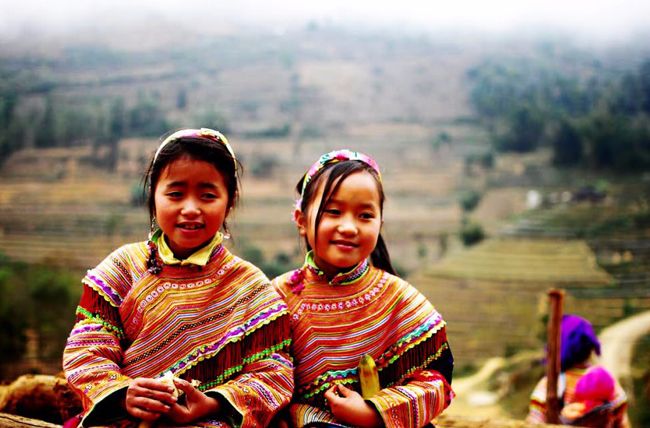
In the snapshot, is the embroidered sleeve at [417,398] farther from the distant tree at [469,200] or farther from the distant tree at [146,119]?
the distant tree at [469,200]

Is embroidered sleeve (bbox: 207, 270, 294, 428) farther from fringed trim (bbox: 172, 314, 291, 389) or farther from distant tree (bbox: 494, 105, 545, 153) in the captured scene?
distant tree (bbox: 494, 105, 545, 153)

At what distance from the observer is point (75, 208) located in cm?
1312

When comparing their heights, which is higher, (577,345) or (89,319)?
(89,319)

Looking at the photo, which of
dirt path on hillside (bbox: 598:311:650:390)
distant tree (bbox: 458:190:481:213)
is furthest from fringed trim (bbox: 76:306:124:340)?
distant tree (bbox: 458:190:481:213)

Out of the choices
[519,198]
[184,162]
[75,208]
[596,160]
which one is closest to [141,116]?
[75,208]

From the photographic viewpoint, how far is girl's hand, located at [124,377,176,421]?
1520mm

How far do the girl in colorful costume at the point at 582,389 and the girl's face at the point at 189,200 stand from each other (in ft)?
8.08

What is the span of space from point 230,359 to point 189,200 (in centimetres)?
47

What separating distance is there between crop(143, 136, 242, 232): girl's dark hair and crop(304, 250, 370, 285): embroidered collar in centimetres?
32

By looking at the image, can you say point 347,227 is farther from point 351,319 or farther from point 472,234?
point 472,234

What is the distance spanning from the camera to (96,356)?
1.68 metres

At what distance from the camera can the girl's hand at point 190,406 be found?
155 centimetres

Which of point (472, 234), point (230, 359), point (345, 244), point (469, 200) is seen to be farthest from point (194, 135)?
point (469, 200)

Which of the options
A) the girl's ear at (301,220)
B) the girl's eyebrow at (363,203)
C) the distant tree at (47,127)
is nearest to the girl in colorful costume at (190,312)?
the girl's ear at (301,220)
